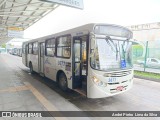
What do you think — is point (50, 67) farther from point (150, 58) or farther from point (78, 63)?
point (150, 58)

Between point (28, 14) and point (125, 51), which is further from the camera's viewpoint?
point (28, 14)

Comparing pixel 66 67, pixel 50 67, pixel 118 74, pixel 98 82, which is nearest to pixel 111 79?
pixel 118 74

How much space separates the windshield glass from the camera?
4572 mm

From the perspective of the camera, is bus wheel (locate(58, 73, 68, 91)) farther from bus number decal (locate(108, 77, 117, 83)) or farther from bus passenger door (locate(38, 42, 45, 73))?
bus passenger door (locate(38, 42, 45, 73))

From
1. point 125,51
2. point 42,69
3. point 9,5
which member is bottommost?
point 42,69

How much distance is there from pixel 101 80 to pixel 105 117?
3.56 feet

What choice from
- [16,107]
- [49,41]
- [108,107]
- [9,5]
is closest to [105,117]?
[108,107]

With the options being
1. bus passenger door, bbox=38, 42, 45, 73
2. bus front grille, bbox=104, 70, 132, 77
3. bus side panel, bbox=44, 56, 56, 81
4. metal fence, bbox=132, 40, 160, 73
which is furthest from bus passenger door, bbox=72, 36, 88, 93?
metal fence, bbox=132, 40, 160, 73

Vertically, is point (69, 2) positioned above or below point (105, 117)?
above

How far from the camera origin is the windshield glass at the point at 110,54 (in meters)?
4.57

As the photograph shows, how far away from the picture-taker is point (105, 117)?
417cm

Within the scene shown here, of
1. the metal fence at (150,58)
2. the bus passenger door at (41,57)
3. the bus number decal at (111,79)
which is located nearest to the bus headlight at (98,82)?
the bus number decal at (111,79)

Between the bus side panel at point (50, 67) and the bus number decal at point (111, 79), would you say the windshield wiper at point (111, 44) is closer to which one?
the bus number decal at point (111, 79)

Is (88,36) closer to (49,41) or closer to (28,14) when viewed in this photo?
(49,41)
